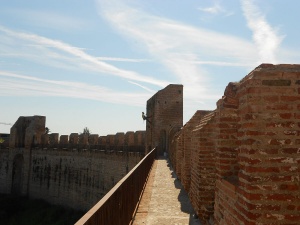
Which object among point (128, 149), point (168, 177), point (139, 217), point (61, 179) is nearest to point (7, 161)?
point (61, 179)

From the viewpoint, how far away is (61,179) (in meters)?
28.5

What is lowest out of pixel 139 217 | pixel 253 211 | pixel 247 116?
pixel 139 217

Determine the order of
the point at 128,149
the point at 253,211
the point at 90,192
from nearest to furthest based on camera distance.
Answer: the point at 253,211 < the point at 128,149 < the point at 90,192

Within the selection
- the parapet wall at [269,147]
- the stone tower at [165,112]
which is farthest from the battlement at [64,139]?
the parapet wall at [269,147]

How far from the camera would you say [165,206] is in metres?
7.13

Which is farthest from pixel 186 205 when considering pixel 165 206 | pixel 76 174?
pixel 76 174

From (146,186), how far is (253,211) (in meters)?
7.58

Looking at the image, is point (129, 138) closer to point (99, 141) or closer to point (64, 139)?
point (99, 141)

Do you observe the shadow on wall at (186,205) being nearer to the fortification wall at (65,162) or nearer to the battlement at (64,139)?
the fortification wall at (65,162)

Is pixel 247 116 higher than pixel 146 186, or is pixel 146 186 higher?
pixel 247 116

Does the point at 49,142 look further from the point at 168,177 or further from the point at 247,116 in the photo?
the point at 247,116

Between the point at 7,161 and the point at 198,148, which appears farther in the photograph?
the point at 7,161

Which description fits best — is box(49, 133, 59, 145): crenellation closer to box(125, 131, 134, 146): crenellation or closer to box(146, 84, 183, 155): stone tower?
box(146, 84, 183, 155): stone tower

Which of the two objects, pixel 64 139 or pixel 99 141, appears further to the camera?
pixel 64 139
